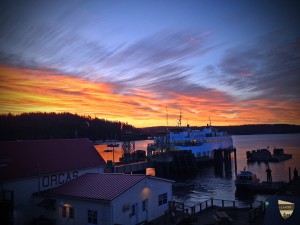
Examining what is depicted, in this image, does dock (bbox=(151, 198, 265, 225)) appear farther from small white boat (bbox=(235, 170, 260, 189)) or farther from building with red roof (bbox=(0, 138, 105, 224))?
small white boat (bbox=(235, 170, 260, 189))

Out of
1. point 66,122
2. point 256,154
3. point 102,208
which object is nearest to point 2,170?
point 102,208

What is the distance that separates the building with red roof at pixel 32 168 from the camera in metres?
23.1

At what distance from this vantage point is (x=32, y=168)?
1006 inches

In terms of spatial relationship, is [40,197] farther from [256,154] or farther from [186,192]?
[256,154]

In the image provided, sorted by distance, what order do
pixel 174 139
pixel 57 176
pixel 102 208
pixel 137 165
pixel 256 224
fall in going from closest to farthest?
pixel 102 208
pixel 256 224
pixel 57 176
pixel 137 165
pixel 174 139

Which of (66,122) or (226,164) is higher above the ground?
(66,122)

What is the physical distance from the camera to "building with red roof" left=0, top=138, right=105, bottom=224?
75.8ft

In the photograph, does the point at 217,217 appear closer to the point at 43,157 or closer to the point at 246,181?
the point at 43,157

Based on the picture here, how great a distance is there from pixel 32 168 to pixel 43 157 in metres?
2.04

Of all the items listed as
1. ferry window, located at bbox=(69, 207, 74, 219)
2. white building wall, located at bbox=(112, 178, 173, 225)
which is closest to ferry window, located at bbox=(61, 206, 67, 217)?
ferry window, located at bbox=(69, 207, 74, 219)

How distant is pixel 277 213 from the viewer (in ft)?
48.5

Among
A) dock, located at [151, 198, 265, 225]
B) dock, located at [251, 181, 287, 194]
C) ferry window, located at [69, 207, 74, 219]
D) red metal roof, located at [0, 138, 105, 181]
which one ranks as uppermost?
red metal roof, located at [0, 138, 105, 181]

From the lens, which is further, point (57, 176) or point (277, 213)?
point (57, 176)

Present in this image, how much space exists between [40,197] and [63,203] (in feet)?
8.86
